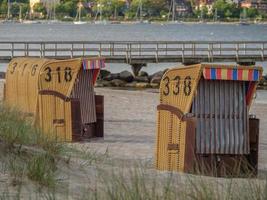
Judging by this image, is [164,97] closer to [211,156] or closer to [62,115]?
[211,156]

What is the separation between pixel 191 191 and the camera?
6762 millimetres

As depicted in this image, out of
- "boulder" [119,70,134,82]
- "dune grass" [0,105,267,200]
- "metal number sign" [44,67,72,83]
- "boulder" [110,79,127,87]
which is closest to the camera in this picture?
"dune grass" [0,105,267,200]

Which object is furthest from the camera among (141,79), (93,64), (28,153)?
(141,79)

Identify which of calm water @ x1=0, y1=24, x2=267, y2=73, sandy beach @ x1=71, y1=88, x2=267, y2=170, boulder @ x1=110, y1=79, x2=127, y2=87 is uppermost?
sandy beach @ x1=71, y1=88, x2=267, y2=170

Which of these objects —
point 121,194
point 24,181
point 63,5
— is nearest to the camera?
point 121,194

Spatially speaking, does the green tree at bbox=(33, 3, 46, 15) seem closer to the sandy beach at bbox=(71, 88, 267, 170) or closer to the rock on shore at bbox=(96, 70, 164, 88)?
the rock on shore at bbox=(96, 70, 164, 88)

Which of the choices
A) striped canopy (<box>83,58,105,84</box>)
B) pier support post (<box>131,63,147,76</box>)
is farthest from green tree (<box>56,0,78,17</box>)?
striped canopy (<box>83,58,105,84</box>)

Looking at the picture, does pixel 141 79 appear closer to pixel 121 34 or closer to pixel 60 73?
pixel 60 73

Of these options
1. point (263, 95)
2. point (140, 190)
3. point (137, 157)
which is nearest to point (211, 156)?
point (137, 157)

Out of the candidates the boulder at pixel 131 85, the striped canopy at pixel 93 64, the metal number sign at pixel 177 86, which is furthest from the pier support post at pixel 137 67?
the metal number sign at pixel 177 86

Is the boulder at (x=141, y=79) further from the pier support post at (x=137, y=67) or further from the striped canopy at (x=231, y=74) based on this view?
the striped canopy at (x=231, y=74)

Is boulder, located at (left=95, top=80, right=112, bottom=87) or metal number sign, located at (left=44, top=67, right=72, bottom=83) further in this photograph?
boulder, located at (left=95, top=80, right=112, bottom=87)

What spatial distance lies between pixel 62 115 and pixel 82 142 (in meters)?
0.62

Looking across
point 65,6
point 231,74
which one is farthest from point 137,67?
point 65,6
